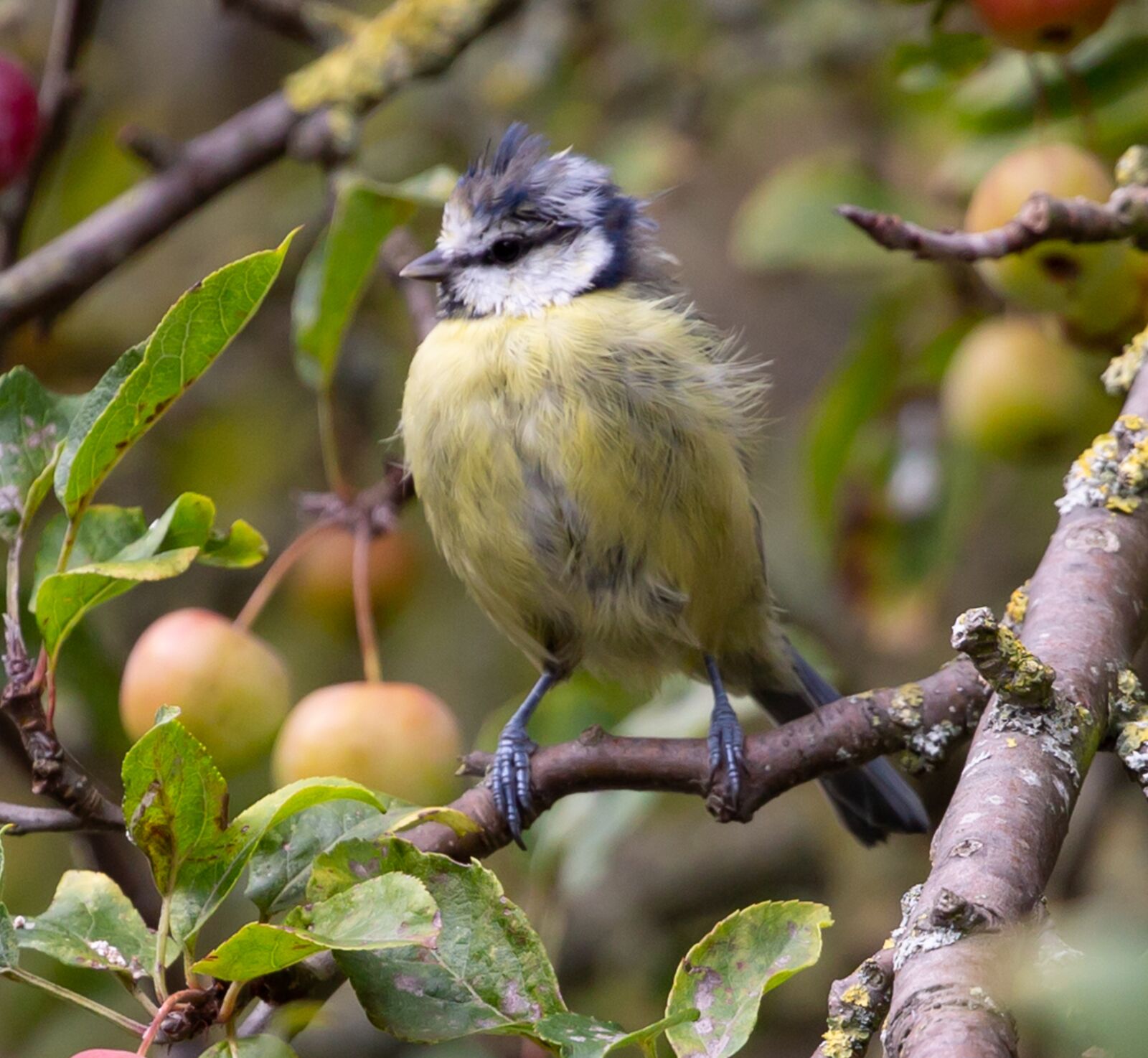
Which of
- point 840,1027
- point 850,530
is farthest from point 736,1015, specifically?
point 850,530

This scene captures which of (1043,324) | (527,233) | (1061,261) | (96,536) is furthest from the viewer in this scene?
(527,233)

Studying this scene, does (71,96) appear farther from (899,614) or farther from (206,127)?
(899,614)

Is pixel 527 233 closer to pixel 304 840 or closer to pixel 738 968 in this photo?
pixel 304 840

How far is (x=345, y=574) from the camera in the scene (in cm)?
247

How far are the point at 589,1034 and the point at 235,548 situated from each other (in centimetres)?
71

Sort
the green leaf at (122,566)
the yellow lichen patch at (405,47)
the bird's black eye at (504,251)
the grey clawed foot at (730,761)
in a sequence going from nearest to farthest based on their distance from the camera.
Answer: the green leaf at (122,566), the grey clawed foot at (730,761), the bird's black eye at (504,251), the yellow lichen patch at (405,47)

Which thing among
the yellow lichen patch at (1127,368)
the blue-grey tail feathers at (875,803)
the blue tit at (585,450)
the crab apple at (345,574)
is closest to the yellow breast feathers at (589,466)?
the blue tit at (585,450)

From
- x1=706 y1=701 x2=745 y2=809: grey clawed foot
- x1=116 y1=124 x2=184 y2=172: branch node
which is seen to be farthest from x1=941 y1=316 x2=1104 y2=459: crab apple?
x1=116 y1=124 x2=184 y2=172: branch node

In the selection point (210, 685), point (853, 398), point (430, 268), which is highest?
point (430, 268)

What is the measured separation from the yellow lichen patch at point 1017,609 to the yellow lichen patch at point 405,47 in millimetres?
1731

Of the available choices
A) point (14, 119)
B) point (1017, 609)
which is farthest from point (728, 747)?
point (14, 119)

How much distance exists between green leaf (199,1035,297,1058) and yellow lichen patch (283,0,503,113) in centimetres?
202

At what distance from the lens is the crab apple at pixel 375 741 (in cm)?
176

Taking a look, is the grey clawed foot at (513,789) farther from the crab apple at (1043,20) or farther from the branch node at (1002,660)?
the crab apple at (1043,20)
